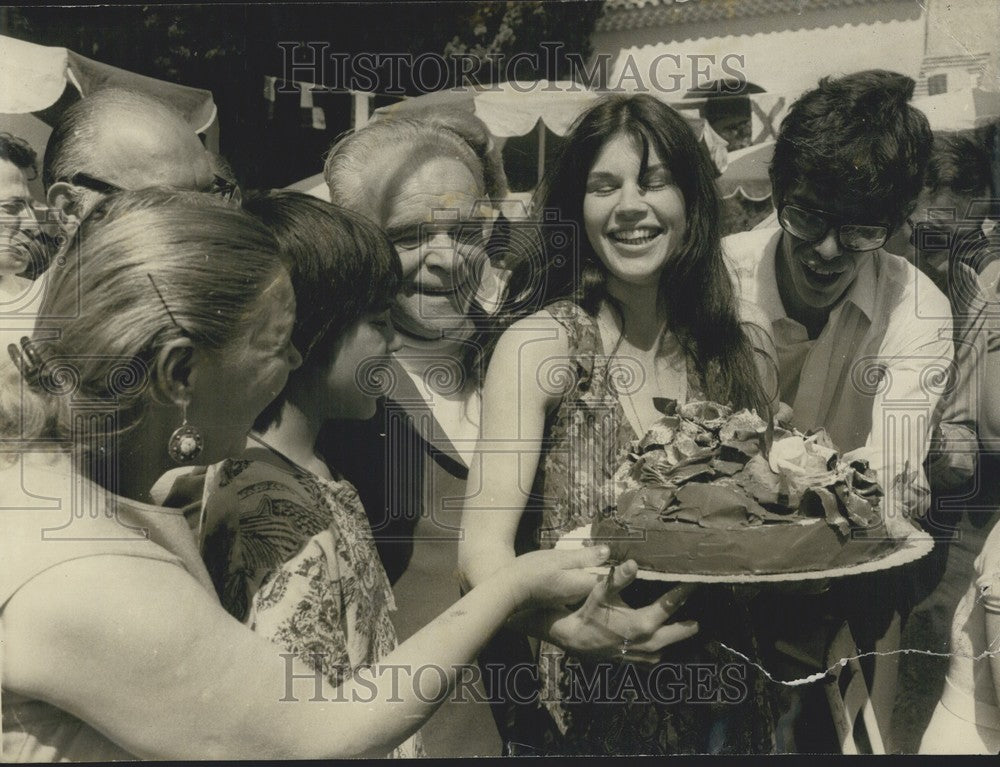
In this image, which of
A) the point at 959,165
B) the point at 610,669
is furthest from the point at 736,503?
the point at 959,165

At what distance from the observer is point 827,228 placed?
3.68 meters

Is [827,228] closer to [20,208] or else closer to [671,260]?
[671,260]

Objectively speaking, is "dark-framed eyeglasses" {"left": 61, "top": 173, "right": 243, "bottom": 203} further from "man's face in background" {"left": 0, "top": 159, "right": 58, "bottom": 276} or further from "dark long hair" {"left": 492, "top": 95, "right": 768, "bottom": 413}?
"dark long hair" {"left": 492, "top": 95, "right": 768, "bottom": 413}

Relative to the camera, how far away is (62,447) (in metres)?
3.37

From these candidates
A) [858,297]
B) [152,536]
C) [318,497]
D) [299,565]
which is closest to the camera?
[152,536]

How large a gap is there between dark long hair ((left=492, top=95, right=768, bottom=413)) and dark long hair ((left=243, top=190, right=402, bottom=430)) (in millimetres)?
394

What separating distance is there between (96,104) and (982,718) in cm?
319

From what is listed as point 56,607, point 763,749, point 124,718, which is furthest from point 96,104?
point 763,749

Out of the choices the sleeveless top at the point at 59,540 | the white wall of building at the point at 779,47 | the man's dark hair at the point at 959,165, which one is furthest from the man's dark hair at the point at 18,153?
the man's dark hair at the point at 959,165

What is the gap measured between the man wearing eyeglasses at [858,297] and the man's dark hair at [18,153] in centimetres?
204

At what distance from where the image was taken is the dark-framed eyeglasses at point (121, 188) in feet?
11.5

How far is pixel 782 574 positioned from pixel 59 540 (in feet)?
6.40

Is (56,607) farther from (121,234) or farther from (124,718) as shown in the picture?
(121,234)

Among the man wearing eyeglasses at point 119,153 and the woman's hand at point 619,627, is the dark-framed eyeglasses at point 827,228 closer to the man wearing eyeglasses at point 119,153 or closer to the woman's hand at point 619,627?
the woman's hand at point 619,627
